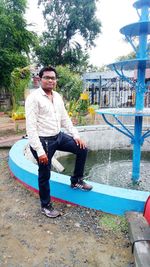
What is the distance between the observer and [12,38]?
49.9 feet

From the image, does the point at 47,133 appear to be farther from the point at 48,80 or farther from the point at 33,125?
the point at 48,80

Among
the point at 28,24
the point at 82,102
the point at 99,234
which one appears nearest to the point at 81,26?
the point at 28,24

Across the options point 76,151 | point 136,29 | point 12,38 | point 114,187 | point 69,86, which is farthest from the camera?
point 12,38

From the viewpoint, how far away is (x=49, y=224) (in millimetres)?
2773

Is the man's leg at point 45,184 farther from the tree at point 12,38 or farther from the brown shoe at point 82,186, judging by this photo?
the tree at point 12,38

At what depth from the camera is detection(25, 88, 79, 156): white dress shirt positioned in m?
2.58

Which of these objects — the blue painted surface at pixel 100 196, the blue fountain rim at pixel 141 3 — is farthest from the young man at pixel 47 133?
the blue fountain rim at pixel 141 3

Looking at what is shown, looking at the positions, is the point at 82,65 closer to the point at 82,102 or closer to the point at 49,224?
the point at 82,102

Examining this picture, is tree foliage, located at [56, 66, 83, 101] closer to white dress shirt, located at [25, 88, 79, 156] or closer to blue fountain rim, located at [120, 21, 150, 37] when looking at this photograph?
blue fountain rim, located at [120, 21, 150, 37]

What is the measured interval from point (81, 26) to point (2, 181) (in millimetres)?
21200

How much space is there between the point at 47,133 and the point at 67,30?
73.5 ft

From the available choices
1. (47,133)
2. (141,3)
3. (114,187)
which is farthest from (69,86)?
(47,133)

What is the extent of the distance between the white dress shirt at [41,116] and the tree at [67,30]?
2021 cm

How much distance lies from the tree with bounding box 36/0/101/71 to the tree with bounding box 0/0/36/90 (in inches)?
218
